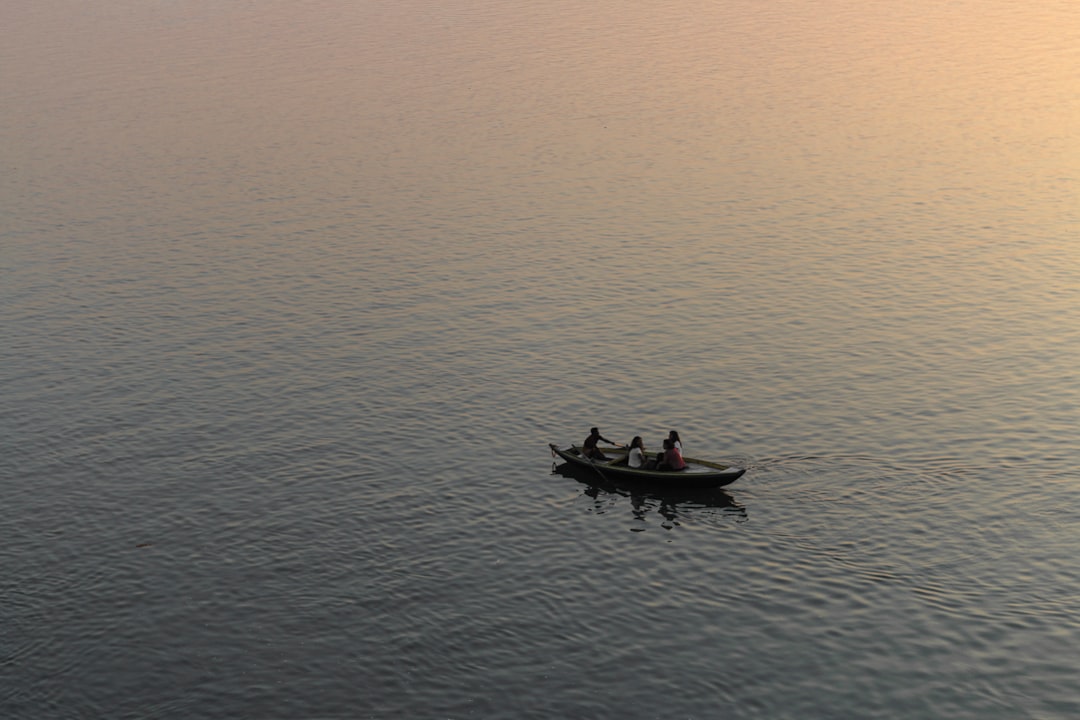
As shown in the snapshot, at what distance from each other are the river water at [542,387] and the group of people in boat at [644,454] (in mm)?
1310

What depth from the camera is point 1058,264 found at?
78.3 m

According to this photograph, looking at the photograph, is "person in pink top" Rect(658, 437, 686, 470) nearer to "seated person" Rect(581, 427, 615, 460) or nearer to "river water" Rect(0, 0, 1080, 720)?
"river water" Rect(0, 0, 1080, 720)

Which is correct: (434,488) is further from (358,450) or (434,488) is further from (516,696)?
(516,696)

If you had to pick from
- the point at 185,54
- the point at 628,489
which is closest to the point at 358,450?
the point at 628,489

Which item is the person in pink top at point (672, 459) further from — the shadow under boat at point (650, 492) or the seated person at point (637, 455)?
the seated person at point (637, 455)

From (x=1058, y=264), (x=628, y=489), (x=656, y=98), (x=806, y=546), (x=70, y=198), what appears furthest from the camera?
(x=656, y=98)

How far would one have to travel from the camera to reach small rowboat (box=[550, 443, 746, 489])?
49.0 metres

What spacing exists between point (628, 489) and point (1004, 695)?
60.4 ft

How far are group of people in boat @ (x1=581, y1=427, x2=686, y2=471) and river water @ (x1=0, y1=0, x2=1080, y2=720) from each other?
1.31m

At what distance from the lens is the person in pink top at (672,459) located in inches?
1965

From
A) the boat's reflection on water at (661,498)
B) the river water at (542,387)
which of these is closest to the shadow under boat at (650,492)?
the boat's reflection on water at (661,498)

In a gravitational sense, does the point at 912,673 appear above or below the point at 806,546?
below

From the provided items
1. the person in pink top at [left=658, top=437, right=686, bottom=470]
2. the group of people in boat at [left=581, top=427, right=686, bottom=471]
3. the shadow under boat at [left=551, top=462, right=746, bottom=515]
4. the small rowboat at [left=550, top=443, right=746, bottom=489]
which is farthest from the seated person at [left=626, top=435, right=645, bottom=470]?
the person in pink top at [left=658, top=437, right=686, bottom=470]

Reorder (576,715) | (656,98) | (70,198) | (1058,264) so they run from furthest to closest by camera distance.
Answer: (656,98), (70,198), (1058,264), (576,715)
